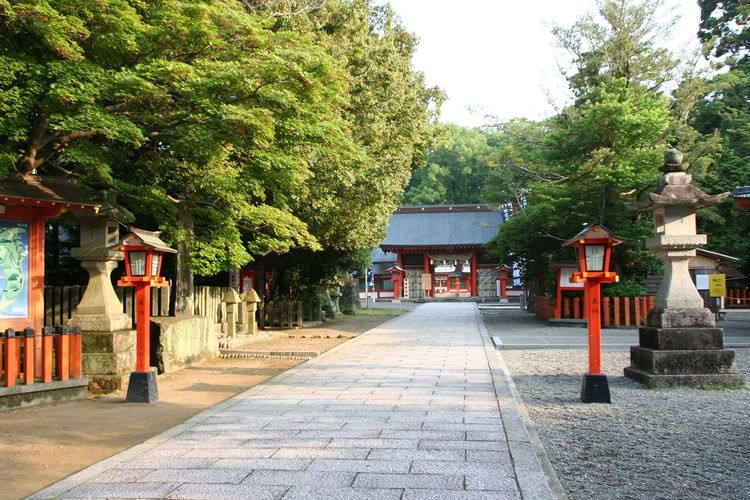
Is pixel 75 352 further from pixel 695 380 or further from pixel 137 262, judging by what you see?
pixel 695 380

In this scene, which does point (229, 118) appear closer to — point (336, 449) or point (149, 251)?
point (149, 251)

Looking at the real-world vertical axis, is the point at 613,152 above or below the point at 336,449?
above

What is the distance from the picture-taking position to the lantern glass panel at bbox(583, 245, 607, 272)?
7.65 meters

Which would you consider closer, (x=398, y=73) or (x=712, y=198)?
(x=712, y=198)

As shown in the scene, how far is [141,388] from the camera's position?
24.9ft

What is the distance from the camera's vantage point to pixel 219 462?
191 inches

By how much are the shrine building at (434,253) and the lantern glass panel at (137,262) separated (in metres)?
37.3

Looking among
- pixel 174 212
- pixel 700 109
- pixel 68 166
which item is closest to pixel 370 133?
pixel 174 212

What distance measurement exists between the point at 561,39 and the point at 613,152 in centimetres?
567

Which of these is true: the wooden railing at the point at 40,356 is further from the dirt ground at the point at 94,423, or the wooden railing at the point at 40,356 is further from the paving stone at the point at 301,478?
the paving stone at the point at 301,478

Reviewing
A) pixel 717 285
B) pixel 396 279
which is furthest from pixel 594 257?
pixel 396 279

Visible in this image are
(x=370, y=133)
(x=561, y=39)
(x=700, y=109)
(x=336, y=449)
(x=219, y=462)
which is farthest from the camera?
(x=700, y=109)

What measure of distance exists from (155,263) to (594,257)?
221 inches

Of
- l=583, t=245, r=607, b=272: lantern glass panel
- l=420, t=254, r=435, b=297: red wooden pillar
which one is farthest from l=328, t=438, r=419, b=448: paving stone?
l=420, t=254, r=435, b=297: red wooden pillar
